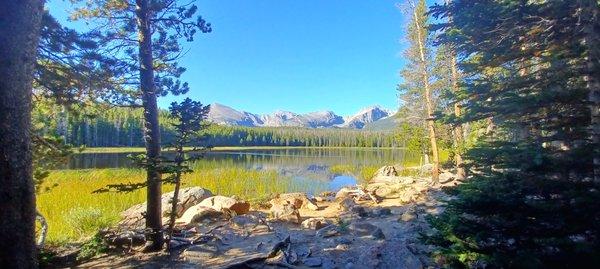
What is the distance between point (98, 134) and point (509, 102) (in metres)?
89.4

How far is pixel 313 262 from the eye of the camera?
578cm

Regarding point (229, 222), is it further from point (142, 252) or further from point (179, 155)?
point (179, 155)

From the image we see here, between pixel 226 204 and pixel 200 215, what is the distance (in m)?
0.87

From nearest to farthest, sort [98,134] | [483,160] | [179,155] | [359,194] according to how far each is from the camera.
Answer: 1. [483,160]
2. [179,155]
3. [359,194]
4. [98,134]

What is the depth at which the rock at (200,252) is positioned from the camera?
20.3 ft

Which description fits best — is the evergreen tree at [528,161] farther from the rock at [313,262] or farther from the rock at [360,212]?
the rock at [360,212]

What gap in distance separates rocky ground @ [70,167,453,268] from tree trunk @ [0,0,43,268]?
264 centimetres

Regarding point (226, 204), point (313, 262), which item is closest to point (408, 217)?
point (313, 262)

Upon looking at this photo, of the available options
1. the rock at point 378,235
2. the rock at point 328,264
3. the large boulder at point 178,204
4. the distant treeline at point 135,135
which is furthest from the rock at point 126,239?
the rock at point 378,235

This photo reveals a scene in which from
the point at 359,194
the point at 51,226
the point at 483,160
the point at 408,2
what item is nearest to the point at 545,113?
the point at 483,160

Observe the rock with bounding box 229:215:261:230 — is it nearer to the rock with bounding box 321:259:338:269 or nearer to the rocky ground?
the rocky ground

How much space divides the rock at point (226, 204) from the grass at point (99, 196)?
8.47 ft

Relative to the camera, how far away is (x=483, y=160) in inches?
164

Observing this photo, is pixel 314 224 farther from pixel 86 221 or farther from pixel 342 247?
pixel 86 221
